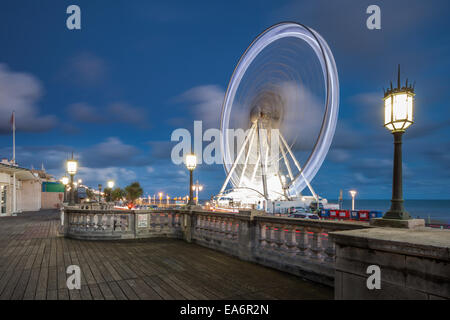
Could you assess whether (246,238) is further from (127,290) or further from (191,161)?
(191,161)

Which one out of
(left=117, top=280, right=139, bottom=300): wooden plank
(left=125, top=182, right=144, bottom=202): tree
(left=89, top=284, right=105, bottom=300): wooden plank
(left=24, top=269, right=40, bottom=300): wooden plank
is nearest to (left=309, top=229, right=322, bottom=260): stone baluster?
(left=117, top=280, right=139, bottom=300): wooden plank

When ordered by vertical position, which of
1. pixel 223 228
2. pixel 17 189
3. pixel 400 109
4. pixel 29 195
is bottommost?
pixel 29 195

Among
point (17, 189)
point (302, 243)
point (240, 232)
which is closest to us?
point (302, 243)

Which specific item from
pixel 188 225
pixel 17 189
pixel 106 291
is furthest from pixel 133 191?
pixel 106 291

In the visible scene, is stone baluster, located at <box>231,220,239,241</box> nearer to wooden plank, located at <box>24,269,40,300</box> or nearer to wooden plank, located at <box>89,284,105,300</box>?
wooden plank, located at <box>89,284,105,300</box>

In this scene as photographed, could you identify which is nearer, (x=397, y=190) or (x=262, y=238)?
(x=397, y=190)

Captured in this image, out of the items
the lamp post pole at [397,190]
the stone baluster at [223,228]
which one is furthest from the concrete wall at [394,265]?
the stone baluster at [223,228]

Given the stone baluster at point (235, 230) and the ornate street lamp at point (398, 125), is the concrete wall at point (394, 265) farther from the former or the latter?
the stone baluster at point (235, 230)

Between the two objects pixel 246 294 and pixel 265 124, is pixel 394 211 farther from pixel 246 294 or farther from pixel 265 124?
pixel 265 124

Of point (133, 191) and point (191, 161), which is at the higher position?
point (191, 161)

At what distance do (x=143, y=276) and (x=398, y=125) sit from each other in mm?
5886

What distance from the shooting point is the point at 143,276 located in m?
6.06
